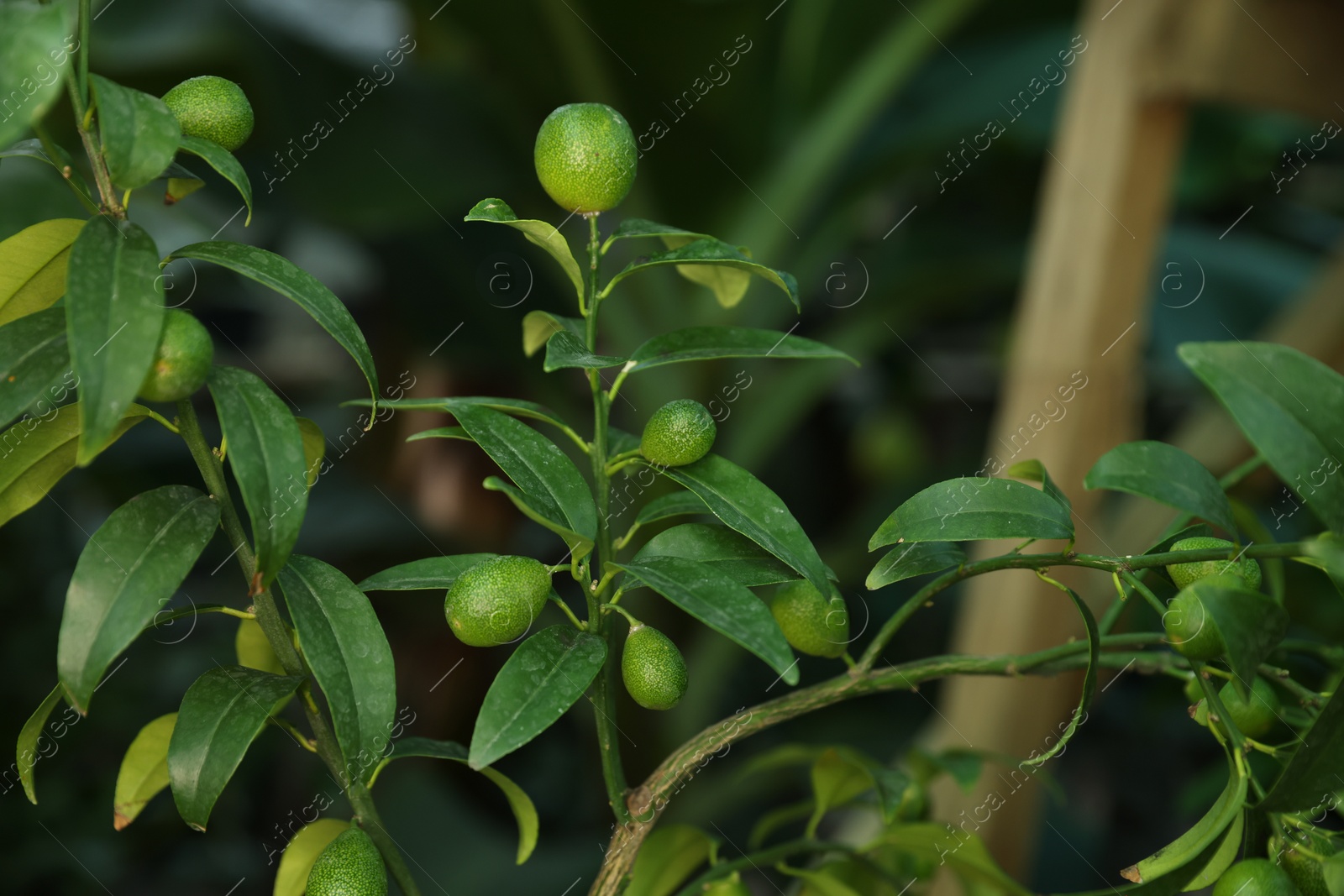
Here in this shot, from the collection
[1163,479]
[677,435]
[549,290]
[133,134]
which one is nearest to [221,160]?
[133,134]

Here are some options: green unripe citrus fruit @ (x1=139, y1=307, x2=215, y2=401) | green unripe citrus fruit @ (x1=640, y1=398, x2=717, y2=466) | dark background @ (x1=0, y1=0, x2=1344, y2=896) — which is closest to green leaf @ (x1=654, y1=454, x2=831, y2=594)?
green unripe citrus fruit @ (x1=640, y1=398, x2=717, y2=466)

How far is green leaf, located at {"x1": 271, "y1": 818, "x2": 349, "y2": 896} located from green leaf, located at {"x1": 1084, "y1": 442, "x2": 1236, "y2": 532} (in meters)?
0.25

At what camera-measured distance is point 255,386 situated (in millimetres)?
259

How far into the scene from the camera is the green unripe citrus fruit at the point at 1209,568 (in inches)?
10.9

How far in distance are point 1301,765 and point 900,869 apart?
0.73ft

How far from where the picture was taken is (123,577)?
243mm

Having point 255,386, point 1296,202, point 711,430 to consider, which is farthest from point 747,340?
point 1296,202

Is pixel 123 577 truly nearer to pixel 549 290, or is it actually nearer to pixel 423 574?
pixel 423 574

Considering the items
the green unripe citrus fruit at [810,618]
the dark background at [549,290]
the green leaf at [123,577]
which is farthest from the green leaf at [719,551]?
the dark background at [549,290]

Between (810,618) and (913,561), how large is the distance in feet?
0.13

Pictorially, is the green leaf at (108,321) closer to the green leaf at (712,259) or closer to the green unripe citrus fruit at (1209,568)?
the green leaf at (712,259)

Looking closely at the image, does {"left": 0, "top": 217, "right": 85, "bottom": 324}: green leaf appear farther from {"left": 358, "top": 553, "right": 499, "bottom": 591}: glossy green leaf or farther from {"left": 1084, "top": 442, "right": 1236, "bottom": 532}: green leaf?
{"left": 1084, "top": 442, "right": 1236, "bottom": 532}: green leaf

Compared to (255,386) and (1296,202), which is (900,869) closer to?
(255,386)

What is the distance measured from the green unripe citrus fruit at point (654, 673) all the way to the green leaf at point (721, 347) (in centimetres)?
8
